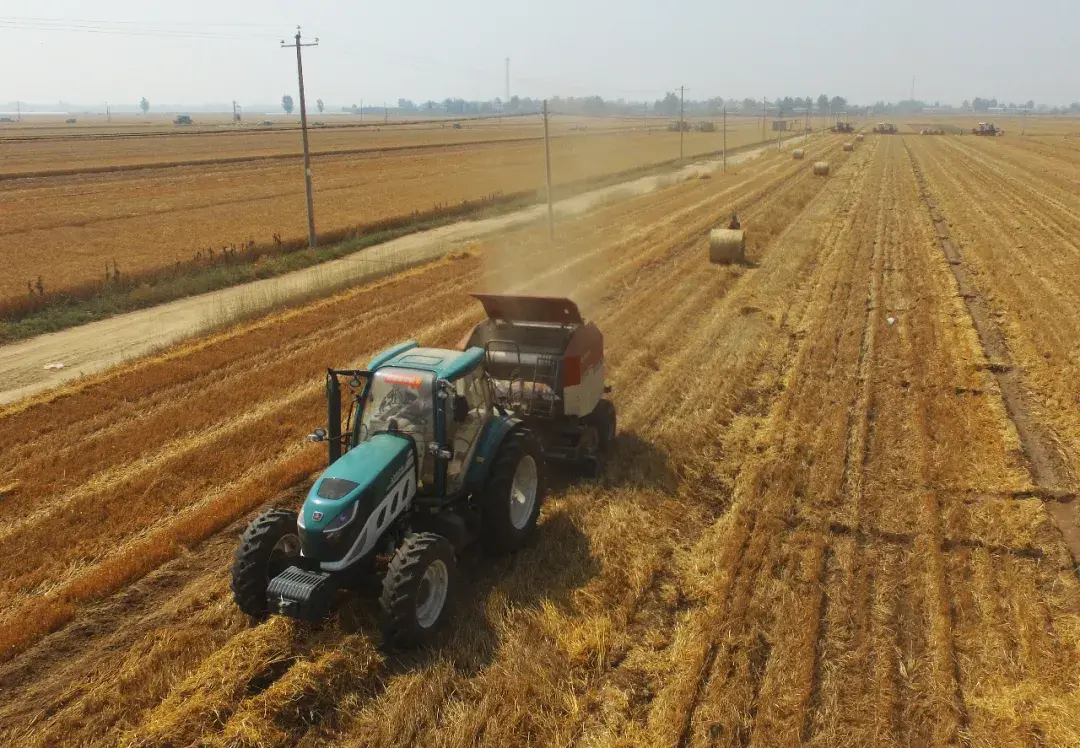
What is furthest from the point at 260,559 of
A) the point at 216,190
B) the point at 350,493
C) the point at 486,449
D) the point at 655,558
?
the point at 216,190

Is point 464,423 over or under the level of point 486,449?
over

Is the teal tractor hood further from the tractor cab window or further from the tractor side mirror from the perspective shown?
the tractor side mirror

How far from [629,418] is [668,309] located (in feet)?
22.3

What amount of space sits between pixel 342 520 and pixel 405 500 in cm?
92

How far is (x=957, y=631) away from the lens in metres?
6.70

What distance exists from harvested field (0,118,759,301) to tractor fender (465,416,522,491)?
17449mm

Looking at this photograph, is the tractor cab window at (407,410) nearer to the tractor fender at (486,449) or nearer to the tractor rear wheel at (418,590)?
the tractor fender at (486,449)

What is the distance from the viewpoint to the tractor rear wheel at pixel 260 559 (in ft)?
21.1

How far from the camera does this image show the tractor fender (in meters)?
7.47

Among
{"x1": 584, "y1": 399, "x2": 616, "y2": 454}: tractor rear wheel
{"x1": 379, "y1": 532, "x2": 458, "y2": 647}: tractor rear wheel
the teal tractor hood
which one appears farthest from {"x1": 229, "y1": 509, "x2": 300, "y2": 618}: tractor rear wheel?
{"x1": 584, "y1": 399, "x2": 616, "y2": 454}: tractor rear wheel

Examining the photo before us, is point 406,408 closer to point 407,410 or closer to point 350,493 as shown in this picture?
point 407,410

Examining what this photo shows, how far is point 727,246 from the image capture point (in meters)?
22.2

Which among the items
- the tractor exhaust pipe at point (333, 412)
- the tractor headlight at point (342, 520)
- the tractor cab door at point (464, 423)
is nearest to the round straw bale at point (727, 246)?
the tractor cab door at point (464, 423)

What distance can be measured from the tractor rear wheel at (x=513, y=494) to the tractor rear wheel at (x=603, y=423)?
6.72 ft
